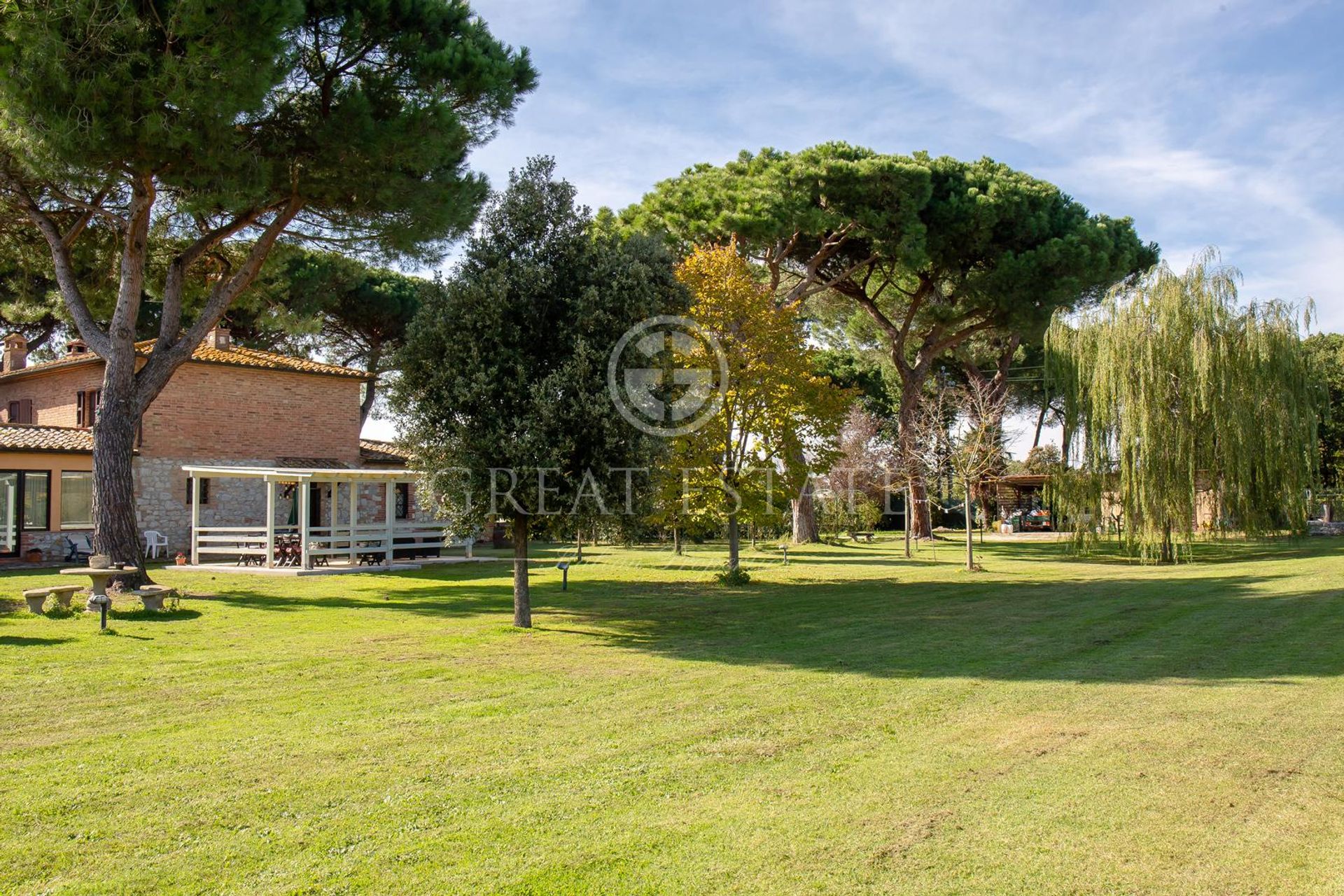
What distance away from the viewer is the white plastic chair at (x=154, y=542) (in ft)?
77.3

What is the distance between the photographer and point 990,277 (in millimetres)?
29422

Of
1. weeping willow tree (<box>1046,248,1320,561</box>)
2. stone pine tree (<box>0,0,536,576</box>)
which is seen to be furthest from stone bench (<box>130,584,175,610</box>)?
weeping willow tree (<box>1046,248,1320,561</box>)

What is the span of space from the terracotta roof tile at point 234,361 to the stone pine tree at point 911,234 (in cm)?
1007

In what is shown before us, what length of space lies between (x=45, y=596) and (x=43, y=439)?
1194cm

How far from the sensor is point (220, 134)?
13344 millimetres

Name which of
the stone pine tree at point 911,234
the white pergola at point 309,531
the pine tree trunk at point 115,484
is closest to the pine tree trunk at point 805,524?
the stone pine tree at point 911,234

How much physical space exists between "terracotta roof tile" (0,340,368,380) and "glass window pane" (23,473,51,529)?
3.77 m

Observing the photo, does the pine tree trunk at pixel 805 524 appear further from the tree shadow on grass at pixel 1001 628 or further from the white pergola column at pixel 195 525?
the white pergola column at pixel 195 525

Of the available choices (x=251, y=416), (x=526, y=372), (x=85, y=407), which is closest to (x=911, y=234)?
(x=526, y=372)

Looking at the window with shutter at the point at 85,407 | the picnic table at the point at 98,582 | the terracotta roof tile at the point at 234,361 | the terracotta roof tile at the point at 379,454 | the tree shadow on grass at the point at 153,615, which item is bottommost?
the tree shadow on grass at the point at 153,615

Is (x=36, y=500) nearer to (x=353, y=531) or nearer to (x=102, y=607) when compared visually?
(x=353, y=531)

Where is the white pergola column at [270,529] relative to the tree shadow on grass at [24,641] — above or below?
above

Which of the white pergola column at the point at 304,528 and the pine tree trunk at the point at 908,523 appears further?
the pine tree trunk at the point at 908,523

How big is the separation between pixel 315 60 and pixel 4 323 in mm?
25779
